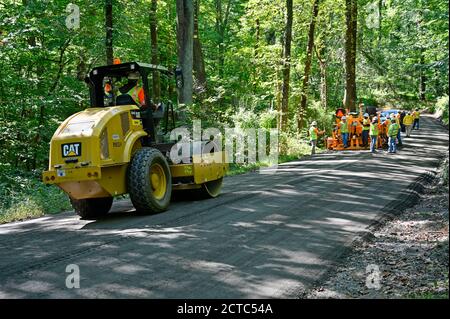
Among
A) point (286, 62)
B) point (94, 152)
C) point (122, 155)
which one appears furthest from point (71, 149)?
point (286, 62)

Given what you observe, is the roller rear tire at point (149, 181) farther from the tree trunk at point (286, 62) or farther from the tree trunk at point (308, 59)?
the tree trunk at point (308, 59)

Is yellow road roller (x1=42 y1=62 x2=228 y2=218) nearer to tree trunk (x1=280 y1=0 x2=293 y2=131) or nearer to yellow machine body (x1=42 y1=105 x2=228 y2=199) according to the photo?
yellow machine body (x1=42 y1=105 x2=228 y2=199)

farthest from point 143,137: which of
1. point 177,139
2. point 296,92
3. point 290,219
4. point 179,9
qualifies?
point 296,92

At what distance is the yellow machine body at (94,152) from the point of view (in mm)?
8117

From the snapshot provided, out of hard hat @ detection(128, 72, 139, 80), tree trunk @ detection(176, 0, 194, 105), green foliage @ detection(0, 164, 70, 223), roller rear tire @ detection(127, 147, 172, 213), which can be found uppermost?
tree trunk @ detection(176, 0, 194, 105)

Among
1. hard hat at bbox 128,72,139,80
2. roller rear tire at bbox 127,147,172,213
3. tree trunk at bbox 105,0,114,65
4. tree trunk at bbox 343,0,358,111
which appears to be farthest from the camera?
tree trunk at bbox 343,0,358,111

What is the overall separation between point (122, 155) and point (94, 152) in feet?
2.63

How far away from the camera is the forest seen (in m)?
13.7

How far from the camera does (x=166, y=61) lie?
31.0 meters

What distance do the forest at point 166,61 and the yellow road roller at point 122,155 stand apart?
2.15 metres

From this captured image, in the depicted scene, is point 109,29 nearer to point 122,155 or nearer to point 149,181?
point 122,155

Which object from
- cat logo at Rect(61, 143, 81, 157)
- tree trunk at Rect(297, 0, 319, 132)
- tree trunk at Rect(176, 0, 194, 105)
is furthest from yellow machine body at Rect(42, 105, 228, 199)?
tree trunk at Rect(297, 0, 319, 132)

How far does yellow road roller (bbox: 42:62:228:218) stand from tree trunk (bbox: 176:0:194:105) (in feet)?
21.8

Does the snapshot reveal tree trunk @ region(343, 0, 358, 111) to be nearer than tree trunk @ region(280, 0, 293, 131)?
No
